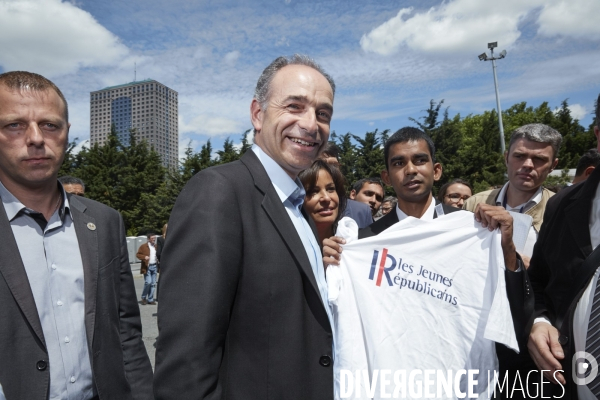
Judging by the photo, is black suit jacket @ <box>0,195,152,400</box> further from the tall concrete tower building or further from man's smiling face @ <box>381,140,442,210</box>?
the tall concrete tower building

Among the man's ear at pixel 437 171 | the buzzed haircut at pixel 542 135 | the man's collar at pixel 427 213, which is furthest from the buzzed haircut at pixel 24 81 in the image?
the buzzed haircut at pixel 542 135

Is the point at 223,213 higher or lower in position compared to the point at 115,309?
higher

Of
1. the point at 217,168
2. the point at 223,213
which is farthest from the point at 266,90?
the point at 223,213

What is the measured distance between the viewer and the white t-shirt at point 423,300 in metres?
2.31

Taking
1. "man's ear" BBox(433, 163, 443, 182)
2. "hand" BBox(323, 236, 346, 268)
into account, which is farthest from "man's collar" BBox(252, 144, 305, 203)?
"man's ear" BBox(433, 163, 443, 182)

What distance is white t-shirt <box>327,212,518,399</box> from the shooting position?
2312 millimetres

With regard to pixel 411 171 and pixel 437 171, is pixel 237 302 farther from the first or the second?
pixel 437 171

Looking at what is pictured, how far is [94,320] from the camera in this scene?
2.17 m

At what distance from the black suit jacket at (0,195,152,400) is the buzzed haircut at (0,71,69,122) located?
23.8 inches

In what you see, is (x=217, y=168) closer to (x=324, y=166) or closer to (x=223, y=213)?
(x=223, y=213)

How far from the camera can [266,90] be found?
2.06 metres

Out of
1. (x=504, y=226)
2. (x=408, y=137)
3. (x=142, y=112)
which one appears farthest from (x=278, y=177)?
(x=142, y=112)

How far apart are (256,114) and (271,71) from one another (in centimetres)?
22

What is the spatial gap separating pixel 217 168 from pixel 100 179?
1234 inches
